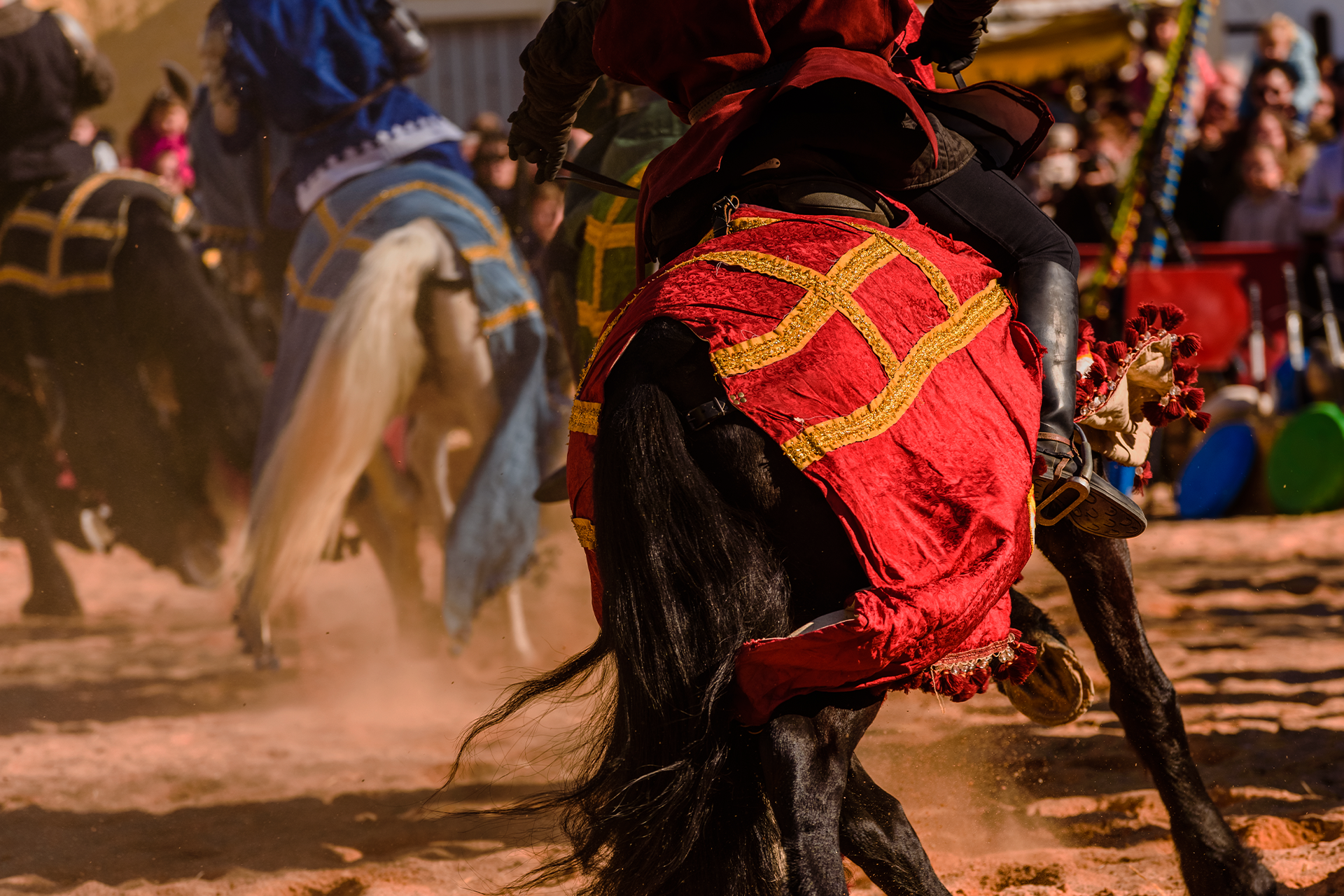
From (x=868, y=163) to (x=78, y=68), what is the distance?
5.72m

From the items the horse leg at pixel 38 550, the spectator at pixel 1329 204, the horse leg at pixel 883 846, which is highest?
the horse leg at pixel 883 846

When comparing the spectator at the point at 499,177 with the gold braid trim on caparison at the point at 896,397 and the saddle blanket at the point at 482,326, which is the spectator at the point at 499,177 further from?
the gold braid trim on caparison at the point at 896,397

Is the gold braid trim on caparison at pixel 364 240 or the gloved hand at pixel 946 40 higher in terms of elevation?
the gloved hand at pixel 946 40

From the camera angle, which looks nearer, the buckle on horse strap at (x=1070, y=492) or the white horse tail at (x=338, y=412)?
the buckle on horse strap at (x=1070, y=492)

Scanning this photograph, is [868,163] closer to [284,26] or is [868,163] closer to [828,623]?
[828,623]

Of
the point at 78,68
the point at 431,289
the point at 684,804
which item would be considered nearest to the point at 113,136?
the point at 78,68

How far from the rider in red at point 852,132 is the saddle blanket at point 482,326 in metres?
3.36

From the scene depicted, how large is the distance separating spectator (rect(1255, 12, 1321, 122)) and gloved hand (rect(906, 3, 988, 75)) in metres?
7.77

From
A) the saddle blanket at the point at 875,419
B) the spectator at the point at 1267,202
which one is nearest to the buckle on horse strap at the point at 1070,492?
the saddle blanket at the point at 875,419

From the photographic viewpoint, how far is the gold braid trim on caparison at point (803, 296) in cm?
183

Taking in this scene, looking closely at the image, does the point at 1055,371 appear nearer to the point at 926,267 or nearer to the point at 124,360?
the point at 926,267

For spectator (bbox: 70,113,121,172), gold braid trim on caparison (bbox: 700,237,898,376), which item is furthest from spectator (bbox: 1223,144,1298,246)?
gold braid trim on caparison (bbox: 700,237,898,376)

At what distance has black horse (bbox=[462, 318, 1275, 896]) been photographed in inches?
68.8

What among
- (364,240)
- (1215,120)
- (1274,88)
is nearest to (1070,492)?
(364,240)
